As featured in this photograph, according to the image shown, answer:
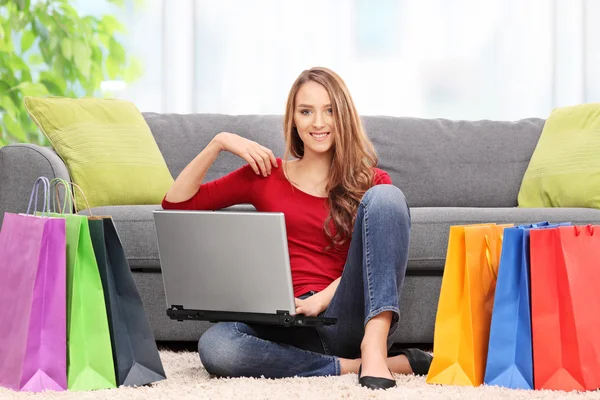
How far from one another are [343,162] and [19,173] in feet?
3.37

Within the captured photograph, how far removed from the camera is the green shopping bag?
1641mm

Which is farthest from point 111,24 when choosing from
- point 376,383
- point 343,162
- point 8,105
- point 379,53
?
point 376,383

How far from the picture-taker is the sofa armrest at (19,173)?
2.30 m

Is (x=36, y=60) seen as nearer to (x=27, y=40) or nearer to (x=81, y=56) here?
(x=27, y=40)

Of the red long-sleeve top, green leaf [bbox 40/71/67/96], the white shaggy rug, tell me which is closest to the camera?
the white shaggy rug

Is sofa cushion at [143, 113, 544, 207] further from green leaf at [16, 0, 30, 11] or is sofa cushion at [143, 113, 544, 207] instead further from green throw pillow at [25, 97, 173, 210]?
green leaf at [16, 0, 30, 11]

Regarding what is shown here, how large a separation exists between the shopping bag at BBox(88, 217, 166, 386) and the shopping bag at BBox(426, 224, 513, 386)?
2.06ft

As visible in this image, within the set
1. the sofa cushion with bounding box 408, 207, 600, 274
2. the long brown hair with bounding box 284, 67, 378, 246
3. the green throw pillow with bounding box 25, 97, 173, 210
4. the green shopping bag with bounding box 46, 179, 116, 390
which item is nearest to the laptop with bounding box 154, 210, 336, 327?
the green shopping bag with bounding box 46, 179, 116, 390

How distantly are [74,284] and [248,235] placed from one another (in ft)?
1.27

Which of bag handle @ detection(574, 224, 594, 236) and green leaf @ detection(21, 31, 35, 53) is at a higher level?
green leaf @ detection(21, 31, 35, 53)

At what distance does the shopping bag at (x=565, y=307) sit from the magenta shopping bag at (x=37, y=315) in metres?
1.01

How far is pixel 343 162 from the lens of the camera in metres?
1.91

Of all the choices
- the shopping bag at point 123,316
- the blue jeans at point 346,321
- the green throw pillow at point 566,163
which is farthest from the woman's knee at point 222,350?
the green throw pillow at point 566,163

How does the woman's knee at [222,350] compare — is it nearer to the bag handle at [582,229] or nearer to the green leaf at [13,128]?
the bag handle at [582,229]
